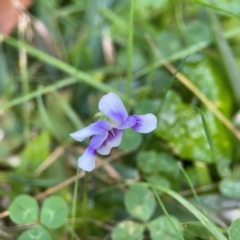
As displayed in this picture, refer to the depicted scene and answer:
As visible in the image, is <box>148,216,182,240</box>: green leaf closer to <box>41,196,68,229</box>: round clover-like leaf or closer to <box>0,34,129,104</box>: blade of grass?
<box>41,196,68,229</box>: round clover-like leaf

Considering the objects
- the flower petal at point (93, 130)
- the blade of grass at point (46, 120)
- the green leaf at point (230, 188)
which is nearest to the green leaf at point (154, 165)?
the green leaf at point (230, 188)

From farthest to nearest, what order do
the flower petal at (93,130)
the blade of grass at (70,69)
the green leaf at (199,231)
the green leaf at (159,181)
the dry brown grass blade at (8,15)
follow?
the dry brown grass blade at (8,15)
the blade of grass at (70,69)
the green leaf at (159,181)
the green leaf at (199,231)
the flower petal at (93,130)

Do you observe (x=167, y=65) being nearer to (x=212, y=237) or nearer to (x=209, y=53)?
(x=209, y=53)

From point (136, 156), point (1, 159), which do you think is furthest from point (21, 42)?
point (136, 156)

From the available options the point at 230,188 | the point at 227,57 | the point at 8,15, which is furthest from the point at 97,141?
the point at 8,15

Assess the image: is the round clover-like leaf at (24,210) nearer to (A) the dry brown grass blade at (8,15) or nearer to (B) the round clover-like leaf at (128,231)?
(B) the round clover-like leaf at (128,231)

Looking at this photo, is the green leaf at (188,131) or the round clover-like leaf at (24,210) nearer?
the round clover-like leaf at (24,210)

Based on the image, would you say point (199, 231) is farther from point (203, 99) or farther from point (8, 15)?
point (8, 15)

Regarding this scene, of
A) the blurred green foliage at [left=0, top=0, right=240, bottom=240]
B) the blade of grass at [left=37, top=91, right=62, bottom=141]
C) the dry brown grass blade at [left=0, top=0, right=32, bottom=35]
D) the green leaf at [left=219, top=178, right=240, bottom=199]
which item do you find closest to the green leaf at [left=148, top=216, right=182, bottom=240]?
the blurred green foliage at [left=0, top=0, right=240, bottom=240]
